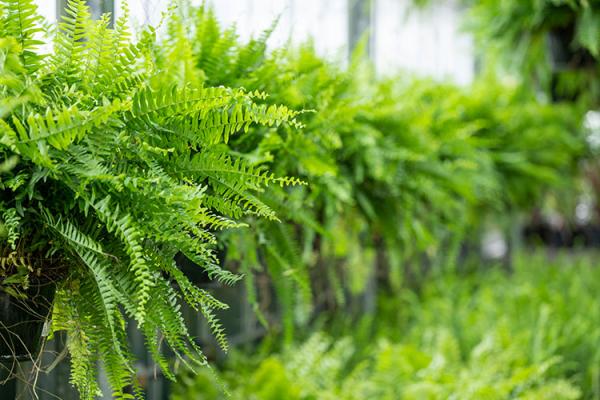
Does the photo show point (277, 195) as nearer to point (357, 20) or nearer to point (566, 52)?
point (566, 52)

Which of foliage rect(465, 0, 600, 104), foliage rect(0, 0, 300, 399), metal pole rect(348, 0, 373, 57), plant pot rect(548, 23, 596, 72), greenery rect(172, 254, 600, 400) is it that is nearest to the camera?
foliage rect(0, 0, 300, 399)

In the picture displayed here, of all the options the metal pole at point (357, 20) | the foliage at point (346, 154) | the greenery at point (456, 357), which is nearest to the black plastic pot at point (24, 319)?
the greenery at point (456, 357)

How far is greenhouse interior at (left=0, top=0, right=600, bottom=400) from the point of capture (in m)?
0.66

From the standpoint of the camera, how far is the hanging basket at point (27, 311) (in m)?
0.69

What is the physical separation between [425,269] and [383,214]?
6.39 ft

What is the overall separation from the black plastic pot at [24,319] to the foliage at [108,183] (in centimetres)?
1

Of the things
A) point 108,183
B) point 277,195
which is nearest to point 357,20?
point 277,195

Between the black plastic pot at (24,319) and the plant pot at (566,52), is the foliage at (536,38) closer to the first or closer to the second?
the plant pot at (566,52)

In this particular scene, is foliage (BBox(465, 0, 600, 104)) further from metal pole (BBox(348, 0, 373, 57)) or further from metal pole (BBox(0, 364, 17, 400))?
metal pole (BBox(0, 364, 17, 400))

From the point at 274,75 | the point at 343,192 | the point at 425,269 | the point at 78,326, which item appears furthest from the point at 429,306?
the point at 78,326

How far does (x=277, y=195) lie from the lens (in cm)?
101

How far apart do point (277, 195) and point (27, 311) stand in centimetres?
41

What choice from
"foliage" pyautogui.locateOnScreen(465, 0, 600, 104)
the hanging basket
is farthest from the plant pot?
the hanging basket

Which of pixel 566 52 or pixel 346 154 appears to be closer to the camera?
pixel 346 154
